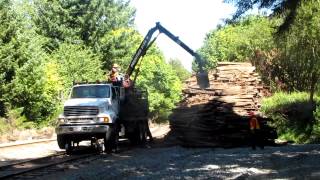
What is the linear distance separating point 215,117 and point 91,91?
17.1 ft

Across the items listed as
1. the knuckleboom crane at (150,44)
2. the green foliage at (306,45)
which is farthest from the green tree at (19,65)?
the green foliage at (306,45)

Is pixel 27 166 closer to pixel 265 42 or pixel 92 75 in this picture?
pixel 92 75

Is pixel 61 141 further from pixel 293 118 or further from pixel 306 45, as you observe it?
pixel 306 45

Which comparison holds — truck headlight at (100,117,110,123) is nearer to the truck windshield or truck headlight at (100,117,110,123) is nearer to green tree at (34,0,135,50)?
the truck windshield

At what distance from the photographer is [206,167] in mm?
15570

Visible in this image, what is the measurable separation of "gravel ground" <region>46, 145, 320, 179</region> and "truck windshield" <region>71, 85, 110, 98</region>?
11.3 feet

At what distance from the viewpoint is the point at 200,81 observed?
25.9 m

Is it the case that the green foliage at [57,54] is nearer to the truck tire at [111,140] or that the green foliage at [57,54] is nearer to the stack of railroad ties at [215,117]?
the truck tire at [111,140]

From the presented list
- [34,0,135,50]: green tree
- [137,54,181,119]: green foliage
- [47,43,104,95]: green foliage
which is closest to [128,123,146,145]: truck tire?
[47,43,104,95]: green foliage

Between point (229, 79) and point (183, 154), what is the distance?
6.86 m

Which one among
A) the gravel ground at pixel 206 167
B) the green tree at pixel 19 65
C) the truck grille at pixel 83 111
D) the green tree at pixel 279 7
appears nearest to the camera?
the gravel ground at pixel 206 167

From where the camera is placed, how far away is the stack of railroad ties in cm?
2302

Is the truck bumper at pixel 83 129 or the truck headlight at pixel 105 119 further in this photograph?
the truck headlight at pixel 105 119

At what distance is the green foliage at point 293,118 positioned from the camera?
98.0 ft
